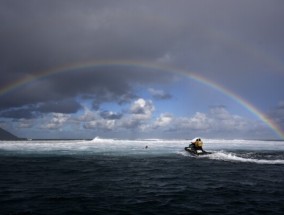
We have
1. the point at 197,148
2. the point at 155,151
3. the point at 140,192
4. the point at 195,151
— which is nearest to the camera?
the point at 140,192

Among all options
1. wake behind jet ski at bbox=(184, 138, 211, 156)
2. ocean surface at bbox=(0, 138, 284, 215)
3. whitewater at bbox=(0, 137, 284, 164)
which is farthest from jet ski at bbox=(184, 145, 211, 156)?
ocean surface at bbox=(0, 138, 284, 215)

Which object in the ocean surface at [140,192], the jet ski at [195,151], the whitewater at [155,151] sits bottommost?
the ocean surface at [140,192]

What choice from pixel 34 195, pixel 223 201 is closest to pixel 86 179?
pixel 34 195

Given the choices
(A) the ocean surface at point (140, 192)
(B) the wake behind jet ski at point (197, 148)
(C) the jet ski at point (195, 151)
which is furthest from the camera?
(B) the wake behind jet ski at point (197, 148)

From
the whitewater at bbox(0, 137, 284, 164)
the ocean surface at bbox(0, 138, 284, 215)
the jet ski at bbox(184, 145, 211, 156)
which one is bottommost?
the ocean surface at bbox(0, 138, 284, 215)

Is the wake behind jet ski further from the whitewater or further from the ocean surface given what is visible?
the ocean surface

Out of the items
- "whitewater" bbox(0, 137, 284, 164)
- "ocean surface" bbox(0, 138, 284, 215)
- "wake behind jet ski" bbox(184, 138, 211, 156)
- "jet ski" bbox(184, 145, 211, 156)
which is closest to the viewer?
"ocean surface" bbox(0, 138, 284, 215)

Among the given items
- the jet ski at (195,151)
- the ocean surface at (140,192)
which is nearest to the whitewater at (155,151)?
the jet ski at (195,151)

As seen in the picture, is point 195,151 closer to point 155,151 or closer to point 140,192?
point 155,151

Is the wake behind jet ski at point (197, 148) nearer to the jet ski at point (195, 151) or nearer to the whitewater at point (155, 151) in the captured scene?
the jet ski at point (195, 151)

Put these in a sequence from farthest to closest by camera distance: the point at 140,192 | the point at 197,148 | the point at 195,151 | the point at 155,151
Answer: the point at 155,151, the point at 197,148, the point at 195,151, the point at 140,192

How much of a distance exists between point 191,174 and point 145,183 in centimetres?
666

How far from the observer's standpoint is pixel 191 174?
28797mm

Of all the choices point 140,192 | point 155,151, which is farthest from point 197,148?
point 140,192
